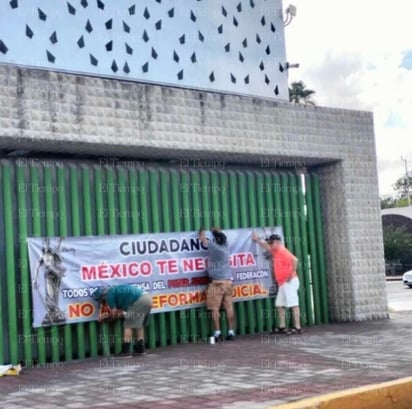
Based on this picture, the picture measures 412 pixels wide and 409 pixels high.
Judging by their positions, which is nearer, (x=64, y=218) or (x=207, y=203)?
(x=64, y=218)

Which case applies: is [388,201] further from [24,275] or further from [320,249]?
[24,275]

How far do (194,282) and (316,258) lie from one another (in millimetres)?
2776

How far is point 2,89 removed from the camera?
8227 millimetres

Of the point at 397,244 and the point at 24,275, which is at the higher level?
the point at 397,244

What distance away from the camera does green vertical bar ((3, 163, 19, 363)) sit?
27.4 ft

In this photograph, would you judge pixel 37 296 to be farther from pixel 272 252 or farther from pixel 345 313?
pixel 345 313

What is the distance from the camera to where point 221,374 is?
7078mm

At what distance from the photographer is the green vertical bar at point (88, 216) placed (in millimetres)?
9070

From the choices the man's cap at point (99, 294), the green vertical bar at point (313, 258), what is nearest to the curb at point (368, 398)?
the man's cap at point (99, 294)

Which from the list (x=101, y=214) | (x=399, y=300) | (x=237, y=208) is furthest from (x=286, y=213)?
(x=399, y=300)

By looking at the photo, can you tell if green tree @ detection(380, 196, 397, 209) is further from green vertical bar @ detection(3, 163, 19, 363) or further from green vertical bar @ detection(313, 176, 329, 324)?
green vertical bar @ detection(3, 163, 19, 363)

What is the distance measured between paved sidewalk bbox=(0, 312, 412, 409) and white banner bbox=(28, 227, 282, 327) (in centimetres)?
72

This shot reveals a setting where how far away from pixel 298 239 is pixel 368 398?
5885mm

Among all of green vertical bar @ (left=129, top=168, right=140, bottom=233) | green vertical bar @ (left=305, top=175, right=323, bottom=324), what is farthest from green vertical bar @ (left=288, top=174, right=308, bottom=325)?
green vertical bar @ (left=129, top=168, right=140, bottom=233)
